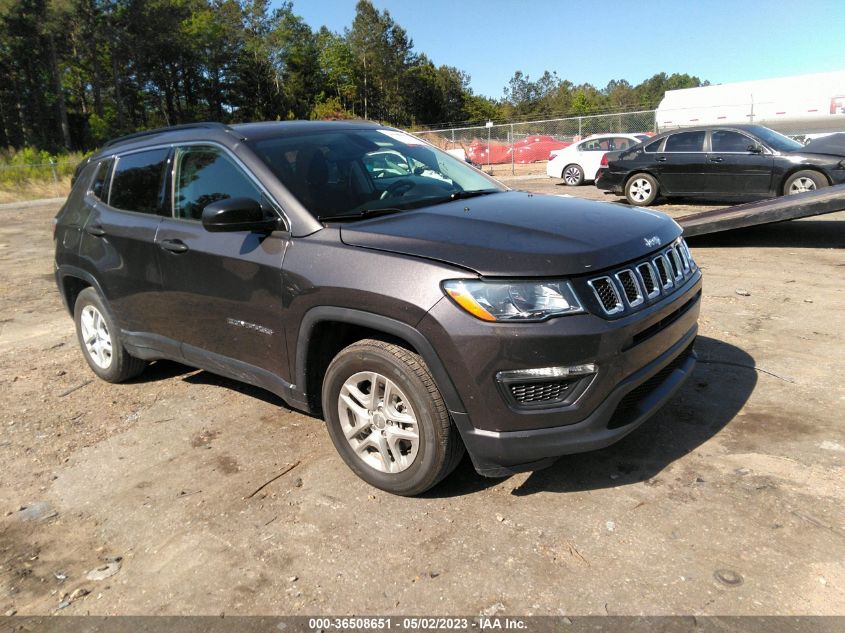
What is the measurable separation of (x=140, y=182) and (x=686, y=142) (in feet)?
35.7

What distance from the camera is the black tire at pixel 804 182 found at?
415 inches

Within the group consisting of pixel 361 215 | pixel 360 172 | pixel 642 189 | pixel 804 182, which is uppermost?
pixel 360 172

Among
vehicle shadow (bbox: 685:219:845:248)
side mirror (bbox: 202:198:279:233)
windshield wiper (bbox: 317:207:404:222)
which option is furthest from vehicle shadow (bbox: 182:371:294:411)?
vehicle shadow (bbox: 685:219:845:248)

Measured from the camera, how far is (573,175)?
18.9 m

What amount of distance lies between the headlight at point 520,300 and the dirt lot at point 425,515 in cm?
96

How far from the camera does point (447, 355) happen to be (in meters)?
2.69

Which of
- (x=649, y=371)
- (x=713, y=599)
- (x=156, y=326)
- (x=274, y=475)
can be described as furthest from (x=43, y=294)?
(x=713, y=599)

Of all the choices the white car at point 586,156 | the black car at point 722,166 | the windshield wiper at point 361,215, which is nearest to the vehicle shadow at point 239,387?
the windshield wiper at point 361,215

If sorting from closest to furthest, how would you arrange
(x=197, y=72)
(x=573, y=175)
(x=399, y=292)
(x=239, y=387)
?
(x=399, y=292) → (x=239, y=387) → (x=573, y=175) → (x=197, y=72)

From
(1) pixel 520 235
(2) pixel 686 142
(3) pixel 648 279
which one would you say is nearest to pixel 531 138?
(2) pixel 686 142

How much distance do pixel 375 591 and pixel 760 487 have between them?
1.84 metres

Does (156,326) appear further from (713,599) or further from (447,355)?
(713,599)

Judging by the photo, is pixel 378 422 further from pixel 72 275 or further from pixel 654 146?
pixel 654 146

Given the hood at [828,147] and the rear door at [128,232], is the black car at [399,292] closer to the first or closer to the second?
the rear door at [128,232]
